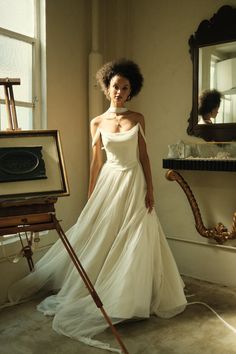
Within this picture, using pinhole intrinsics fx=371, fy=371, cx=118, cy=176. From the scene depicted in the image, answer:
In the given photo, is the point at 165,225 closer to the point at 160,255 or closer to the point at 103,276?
the point at 160,255

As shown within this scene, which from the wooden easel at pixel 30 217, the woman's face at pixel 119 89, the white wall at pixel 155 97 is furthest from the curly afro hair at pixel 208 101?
the wooden easel at pixel 30 217

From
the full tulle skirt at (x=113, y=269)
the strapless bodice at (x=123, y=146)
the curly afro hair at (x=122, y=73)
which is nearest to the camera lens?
the full tulle skirt at (x=113, y=269)

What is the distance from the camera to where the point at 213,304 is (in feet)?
8.41

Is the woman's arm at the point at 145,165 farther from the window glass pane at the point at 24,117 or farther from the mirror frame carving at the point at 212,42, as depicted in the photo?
the window glass pane at the point at 24,117

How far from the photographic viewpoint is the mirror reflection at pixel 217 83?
274 centimetres

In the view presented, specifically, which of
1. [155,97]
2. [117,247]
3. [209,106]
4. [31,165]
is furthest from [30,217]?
[155,97]

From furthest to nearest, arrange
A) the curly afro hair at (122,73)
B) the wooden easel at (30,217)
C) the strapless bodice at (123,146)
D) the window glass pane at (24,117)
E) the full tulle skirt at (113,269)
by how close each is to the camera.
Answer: the window glass pane at (24,117)
the curly afro hair at (122,73)
the strapless bodice at (123,146)
the full tulle skirt at (113,269)
the wooden easel at (30,217)

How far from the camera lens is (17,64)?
2.79m

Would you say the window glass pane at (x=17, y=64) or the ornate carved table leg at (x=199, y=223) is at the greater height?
the window glass pane at (x=17, y=64)

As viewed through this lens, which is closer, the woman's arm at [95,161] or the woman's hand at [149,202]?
the woman's hand at [149,202]

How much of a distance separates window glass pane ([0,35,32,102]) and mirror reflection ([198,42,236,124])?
4.38 feet

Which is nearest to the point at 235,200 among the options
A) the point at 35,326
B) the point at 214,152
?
the point at 214,152

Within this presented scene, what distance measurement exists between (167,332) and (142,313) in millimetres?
186

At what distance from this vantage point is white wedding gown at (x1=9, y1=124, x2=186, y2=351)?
7.00 feet
